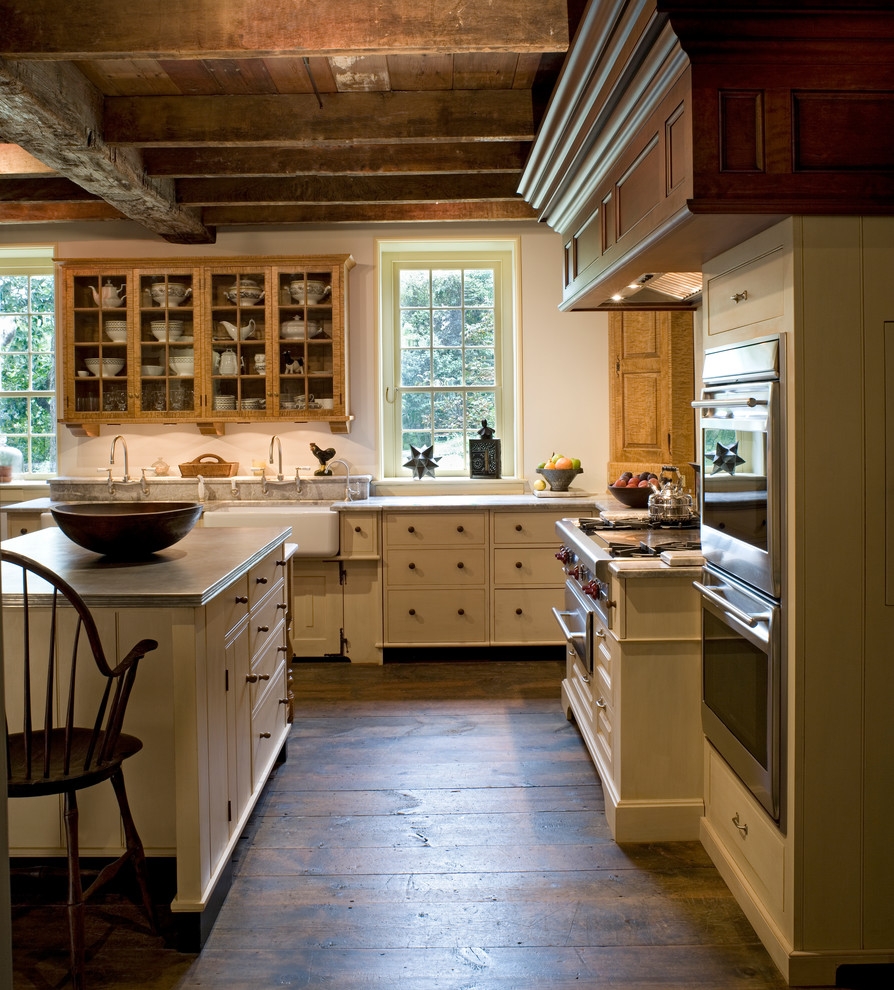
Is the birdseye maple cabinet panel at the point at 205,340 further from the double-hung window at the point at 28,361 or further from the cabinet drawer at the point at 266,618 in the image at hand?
the cabinet drawer at the point at 266,618

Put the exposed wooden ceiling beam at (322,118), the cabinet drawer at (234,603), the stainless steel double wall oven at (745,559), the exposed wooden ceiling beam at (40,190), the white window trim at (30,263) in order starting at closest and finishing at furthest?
the stainless steel double wall oven at (745,559), the cabinet drawer at (234,603), the exposed wooden ceiling beam at (322,118), the exposed wooden ceiling beam at (40,190), the white window trim at (30,263)

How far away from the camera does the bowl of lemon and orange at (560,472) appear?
17.4 ft

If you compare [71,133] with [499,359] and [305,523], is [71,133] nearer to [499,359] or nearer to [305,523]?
[305,523]

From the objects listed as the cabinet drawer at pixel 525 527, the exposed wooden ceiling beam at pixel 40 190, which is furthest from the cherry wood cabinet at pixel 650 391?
the exposed wooden ceiling beam at pixel 40 190

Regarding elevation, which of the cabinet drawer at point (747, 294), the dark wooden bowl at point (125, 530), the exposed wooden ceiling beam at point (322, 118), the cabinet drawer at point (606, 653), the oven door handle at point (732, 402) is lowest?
the cabinet drawer at point (606, 653)

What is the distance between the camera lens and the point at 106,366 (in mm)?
5344

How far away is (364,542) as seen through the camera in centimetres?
502

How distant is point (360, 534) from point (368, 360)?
1250mm

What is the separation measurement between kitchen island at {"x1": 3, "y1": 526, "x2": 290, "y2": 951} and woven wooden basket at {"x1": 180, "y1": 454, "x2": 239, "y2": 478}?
7.84 ft

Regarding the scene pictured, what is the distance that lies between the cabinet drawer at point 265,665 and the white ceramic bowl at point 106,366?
8.75ft

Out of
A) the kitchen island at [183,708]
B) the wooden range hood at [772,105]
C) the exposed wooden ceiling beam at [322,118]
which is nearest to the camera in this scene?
the wooden range hood at [772,105]

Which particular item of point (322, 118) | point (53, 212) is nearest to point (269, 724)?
point (322, 118)

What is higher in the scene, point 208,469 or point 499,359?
point 499,359

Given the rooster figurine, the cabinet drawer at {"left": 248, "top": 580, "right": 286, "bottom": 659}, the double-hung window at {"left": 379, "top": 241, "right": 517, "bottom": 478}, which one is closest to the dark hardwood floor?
the cabinet drawer at {"left": 248, "top": 580, "right": 286, "bottom": 659}
